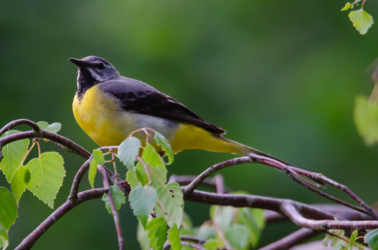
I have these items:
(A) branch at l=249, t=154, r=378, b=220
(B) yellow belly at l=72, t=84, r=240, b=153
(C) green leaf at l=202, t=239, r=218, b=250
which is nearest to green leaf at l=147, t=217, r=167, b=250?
(A) branch at l=249, t=154, r=378, b=220

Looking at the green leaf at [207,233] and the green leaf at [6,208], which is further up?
the green leaf at [6,208]

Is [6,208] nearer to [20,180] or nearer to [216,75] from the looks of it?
[20,180]

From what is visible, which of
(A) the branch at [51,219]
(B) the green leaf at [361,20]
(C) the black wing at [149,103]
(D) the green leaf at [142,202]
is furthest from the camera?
(C) the black wing at [149,103]

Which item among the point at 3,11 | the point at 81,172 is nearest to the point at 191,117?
the point at 81,172

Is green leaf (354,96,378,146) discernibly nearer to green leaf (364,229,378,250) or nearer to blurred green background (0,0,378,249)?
green leaf (364,229,378,250)

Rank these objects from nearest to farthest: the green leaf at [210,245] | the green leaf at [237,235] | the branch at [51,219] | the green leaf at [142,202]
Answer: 1. the green leaf at [142,202]
2. the branch at [51,219]
3. the green leaf at [210,245]
4. the green leaf at [237,235]

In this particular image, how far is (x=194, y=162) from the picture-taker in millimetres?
6664

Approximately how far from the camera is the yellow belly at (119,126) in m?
3.25

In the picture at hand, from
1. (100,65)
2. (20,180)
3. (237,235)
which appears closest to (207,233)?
(237,235)

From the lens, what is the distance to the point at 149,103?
3.61 m

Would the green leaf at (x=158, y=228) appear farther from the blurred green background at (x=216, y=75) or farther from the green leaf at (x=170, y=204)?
the blurred green background at (x=216, y=75)

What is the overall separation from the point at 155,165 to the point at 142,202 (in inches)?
5.6

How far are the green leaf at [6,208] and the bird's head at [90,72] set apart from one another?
2.35 meters

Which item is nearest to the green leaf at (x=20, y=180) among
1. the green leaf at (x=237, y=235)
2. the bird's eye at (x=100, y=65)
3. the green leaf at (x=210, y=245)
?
the green leaf at (x=210, y=245)
